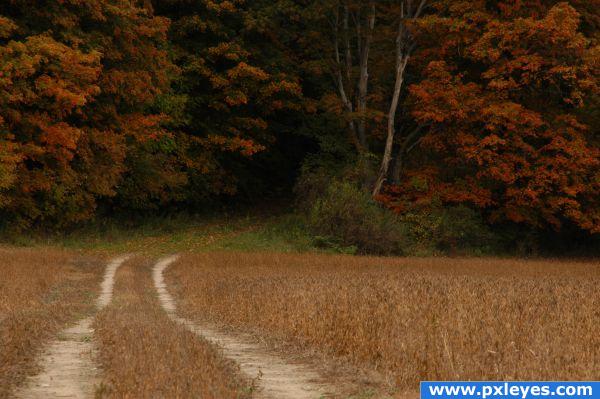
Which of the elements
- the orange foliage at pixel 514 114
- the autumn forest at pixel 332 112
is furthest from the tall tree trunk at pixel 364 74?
the orange foliage at pixel 514 114

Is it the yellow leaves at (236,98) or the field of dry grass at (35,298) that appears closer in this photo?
the field of dry grass at (35,298)

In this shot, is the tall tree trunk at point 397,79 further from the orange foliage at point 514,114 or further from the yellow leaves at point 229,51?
the yellow leaves at point 229,51

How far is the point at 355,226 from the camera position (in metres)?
33.8

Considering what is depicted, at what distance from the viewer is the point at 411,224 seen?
36.2 meters

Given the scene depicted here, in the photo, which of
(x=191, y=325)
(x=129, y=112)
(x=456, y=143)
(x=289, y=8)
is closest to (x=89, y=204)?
(x=129, y=112)

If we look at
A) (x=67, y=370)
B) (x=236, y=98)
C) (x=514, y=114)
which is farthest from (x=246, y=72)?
(x=67, y=370)

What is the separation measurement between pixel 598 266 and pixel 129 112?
2118 centimetres

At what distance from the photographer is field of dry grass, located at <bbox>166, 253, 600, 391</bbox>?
9.06 m

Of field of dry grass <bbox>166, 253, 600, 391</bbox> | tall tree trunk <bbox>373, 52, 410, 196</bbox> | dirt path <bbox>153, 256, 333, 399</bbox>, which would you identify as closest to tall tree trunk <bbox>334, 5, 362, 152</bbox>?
tall tree trunk <bbox>373, 52, 410, 196</bbox>

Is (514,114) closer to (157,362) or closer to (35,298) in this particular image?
(35,298)

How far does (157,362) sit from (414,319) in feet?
14.7

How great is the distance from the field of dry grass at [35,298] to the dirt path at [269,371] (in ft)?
8.63

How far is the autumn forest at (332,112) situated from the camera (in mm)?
31016

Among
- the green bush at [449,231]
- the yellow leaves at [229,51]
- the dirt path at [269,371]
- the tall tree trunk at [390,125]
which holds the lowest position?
the green bush at [449,231]
